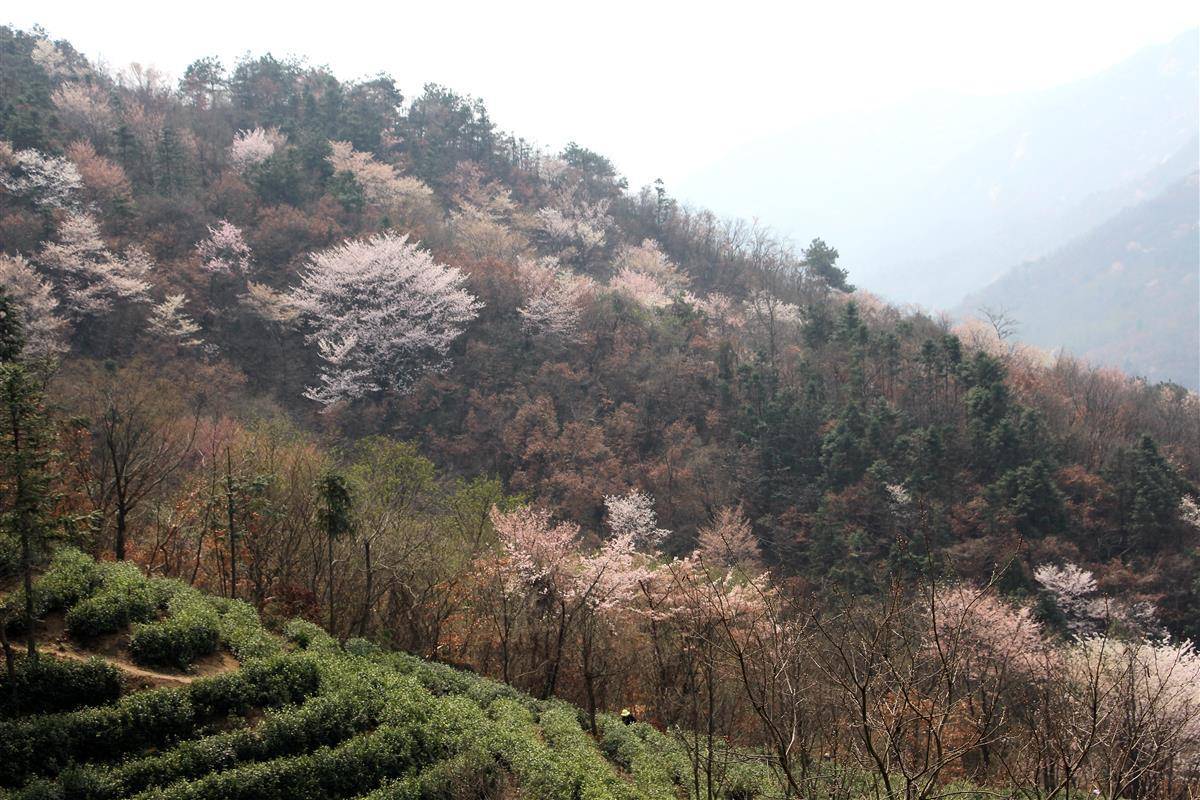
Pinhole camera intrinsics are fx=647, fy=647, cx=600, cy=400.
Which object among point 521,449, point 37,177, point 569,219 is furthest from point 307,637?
point 569,219

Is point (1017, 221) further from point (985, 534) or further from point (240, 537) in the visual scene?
point (240, 537)

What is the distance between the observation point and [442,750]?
10.9m

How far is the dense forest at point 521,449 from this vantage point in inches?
612

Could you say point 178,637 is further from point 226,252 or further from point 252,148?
point 252,148

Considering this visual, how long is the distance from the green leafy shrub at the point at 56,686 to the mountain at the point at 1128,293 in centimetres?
12118

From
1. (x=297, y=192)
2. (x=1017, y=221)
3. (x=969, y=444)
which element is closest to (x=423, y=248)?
(x=297, y=192)

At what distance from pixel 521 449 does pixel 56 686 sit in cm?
2383

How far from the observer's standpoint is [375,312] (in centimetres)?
3300

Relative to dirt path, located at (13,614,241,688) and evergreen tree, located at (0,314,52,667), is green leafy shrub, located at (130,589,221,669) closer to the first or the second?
dirt path, located at (13,614,241,688)

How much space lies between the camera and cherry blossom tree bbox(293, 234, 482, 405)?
108ft

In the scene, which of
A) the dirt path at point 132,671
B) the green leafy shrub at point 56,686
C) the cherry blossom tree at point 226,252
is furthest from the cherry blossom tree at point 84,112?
the green leafy shrub at point 56,686

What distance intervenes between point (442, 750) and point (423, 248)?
32.5m

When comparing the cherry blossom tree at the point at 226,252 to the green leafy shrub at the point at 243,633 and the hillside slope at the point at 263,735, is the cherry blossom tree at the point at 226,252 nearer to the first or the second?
the hillside slope at the point at 263,735

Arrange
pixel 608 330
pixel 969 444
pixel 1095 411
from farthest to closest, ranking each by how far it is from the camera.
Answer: pixel 608 330 → pixel 1095 411 → pixel 969 444
